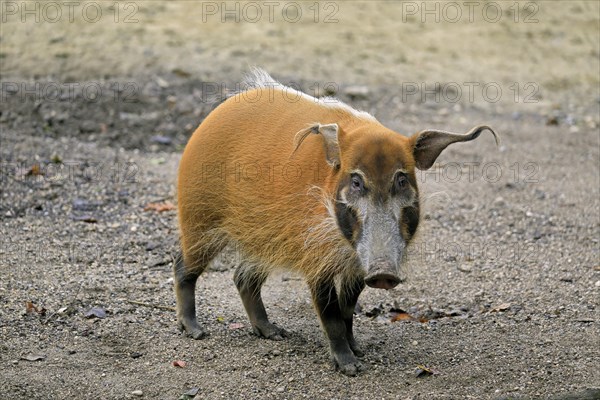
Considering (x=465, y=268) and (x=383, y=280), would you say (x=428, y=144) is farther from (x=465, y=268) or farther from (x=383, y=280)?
(x=465, y=268)

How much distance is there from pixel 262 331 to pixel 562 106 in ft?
26.5

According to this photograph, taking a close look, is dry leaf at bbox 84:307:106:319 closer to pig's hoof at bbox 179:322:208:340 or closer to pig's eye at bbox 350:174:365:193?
pig's hoof at bbox 179:322:208:340

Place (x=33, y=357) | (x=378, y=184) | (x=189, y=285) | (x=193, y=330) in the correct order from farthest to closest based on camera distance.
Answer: (x=189, y=285)
(x=193, y=330)
(x=33, y=357)
(x=378, y=184)

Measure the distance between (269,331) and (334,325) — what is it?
0.72 m

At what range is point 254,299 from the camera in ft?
21.9

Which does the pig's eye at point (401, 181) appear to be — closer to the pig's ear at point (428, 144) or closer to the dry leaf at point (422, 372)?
the pig's ear at point (428, 144)

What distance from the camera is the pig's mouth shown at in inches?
203

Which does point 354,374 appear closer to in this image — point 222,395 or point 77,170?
point 222,395

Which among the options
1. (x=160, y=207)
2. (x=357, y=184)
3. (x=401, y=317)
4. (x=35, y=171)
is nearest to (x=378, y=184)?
(x=357, y=184)

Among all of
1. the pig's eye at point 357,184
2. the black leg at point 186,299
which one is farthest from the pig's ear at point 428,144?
the black leg at point 186,299

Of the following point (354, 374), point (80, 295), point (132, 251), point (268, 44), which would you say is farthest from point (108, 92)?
point (354, 374)

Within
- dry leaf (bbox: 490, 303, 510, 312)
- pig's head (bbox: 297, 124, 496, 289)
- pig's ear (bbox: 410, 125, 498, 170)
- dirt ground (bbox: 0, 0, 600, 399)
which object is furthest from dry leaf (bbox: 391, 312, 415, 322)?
pig's ear (bbox: 410, 125, 498, 170)

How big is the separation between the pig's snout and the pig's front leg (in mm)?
789

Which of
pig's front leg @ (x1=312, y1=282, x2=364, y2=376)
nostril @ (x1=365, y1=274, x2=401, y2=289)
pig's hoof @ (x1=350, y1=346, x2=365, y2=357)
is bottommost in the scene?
pig's hoof @ (x1=350, y1=346, x2=365, y2=357)
